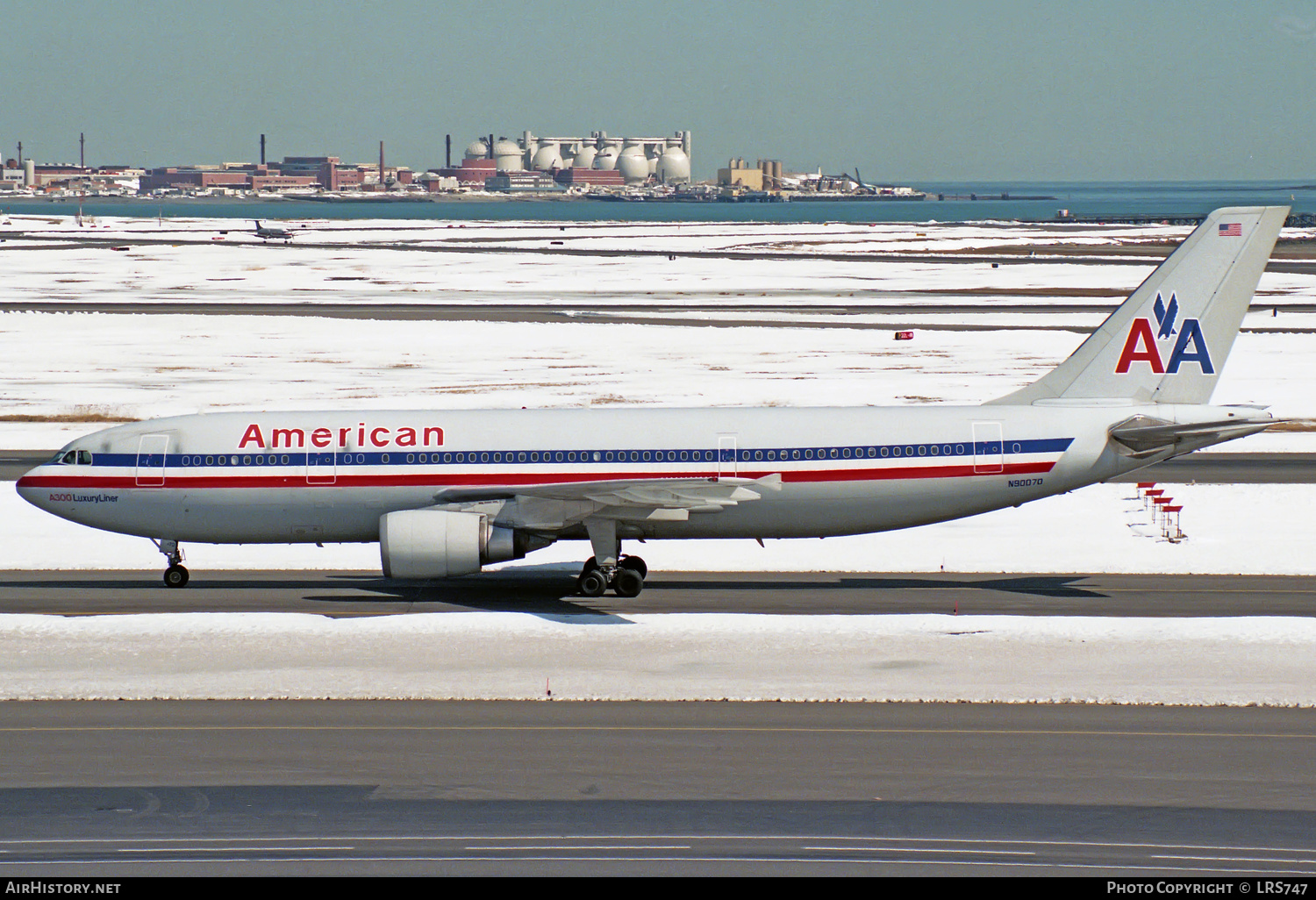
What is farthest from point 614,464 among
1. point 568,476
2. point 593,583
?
point 593,583

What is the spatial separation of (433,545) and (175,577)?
762 cm

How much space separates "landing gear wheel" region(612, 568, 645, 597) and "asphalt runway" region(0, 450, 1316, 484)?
21605 mm

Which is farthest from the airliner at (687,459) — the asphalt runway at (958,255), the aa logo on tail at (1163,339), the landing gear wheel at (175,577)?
the asphalt runway at (958,255)

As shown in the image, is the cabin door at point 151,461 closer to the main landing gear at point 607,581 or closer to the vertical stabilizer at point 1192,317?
the main landing gear at point 607,581

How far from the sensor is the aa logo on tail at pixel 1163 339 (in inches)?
1405

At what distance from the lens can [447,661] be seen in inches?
1141

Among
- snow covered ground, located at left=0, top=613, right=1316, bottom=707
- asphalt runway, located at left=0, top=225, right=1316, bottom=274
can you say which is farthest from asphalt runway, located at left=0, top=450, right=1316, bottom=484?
asphalt runway, located at left=0, top=225, right=1316, bottom=274

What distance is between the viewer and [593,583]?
34.6 m

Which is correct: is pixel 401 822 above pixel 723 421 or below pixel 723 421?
below

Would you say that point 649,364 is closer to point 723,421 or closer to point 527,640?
point 723,421

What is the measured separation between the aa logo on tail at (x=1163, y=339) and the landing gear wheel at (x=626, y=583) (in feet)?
41.6

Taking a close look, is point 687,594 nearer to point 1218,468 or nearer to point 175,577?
point 175,577
